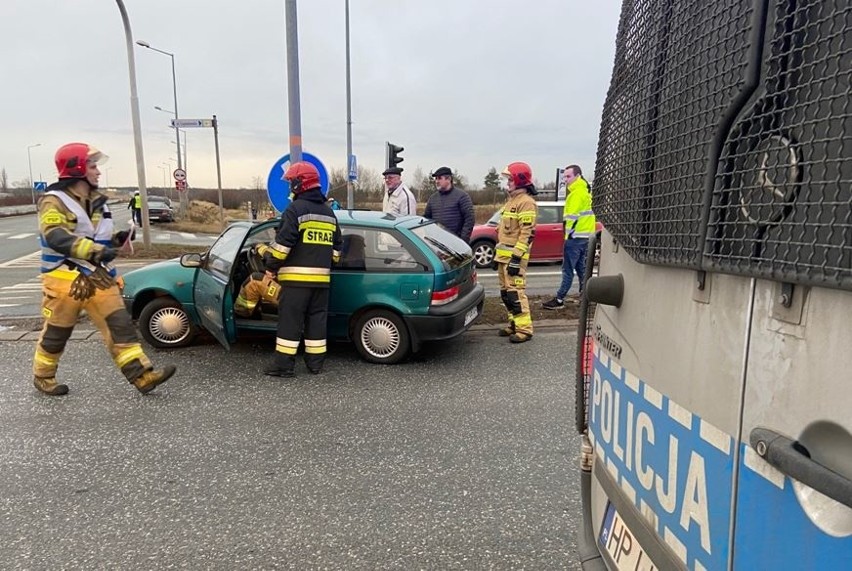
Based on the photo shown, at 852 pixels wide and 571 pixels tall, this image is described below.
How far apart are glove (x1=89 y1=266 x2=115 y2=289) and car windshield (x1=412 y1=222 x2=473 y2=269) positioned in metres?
2.54

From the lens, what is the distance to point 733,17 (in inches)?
40.9

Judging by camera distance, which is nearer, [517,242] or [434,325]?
[434,325]

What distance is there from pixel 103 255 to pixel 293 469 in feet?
7.14

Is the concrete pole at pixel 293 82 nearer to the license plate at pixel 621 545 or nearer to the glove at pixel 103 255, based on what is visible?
the glove at pixel 103 255

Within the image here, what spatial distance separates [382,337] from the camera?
5117 millimetres

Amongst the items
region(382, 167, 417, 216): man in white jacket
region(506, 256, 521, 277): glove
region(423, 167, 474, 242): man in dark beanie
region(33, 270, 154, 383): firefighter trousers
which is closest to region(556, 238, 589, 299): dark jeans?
region(423, 167, 474, 242): man in dark beanie

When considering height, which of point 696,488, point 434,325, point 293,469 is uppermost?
point 696,488

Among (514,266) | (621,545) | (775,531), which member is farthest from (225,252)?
(775,531)

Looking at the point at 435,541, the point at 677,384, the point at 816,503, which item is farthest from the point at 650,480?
the point at 435,541

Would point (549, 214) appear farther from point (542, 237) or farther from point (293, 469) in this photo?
point (293, 469)

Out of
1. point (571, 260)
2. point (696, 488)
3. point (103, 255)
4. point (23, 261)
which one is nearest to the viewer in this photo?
point (696, 488)

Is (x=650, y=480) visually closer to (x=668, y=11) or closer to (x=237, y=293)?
(x=668, y=11)

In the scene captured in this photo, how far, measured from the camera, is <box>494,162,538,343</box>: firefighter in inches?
226

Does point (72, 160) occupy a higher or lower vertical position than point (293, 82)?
lower
